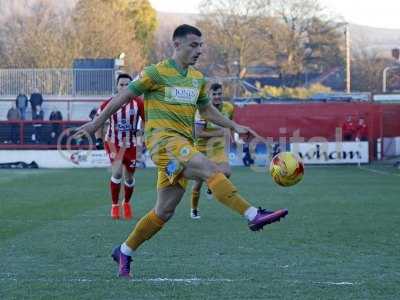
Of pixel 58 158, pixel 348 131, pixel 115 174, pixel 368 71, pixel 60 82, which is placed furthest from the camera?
pixel 368 71

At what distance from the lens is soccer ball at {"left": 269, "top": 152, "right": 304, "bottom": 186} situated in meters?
7.92

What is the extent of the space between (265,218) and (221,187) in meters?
0.41

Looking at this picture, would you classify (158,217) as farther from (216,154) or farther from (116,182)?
(116,182)

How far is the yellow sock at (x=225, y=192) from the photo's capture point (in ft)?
24.4

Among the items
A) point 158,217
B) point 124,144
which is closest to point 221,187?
point 158,217

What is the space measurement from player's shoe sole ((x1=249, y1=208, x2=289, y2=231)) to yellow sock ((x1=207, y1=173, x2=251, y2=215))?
0.13 m

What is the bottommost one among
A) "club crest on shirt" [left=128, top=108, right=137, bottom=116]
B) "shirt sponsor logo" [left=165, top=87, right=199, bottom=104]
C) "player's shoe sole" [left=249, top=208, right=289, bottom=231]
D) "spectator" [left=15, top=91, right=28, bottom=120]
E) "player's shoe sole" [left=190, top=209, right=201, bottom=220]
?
"player's shoe sole" [left=190, top=209, right=201, bottom=220]

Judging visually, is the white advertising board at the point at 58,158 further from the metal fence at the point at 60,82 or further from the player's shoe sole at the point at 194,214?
the player's shoe sole at the point at 194,214

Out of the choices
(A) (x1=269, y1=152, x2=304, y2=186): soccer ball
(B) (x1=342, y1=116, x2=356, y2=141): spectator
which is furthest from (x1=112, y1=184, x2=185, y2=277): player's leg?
(B) (x1=342, y1=116, x2=356, y2=141): spectator

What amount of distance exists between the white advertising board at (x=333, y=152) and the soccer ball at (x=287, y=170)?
23.2 meters

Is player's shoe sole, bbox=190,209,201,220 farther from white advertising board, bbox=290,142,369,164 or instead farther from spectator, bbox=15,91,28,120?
spectator, bbox=15,91,28,120

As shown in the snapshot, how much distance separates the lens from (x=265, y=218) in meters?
7.35

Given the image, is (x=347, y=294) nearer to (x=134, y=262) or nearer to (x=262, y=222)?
(x=262, y=222)

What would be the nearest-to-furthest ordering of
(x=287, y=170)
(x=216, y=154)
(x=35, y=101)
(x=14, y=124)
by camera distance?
(x=287, y=170)
(x=216, y=154)
(x=14, y=124)
(x=35, y=101)
